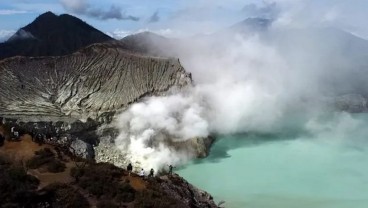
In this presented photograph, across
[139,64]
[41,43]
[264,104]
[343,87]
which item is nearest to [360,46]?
[343,87]

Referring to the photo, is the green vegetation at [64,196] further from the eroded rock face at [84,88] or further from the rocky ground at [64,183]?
the eroded rock face at [84,88]

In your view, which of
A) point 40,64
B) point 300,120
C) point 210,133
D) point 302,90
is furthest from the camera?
point 302,90

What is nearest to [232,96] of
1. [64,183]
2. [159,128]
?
[159,128]

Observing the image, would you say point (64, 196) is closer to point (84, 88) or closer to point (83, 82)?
point (84, 88)

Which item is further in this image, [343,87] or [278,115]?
[343,87]

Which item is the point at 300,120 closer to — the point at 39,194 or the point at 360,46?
the point at 39,194

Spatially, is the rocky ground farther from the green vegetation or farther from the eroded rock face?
the eroded rock face

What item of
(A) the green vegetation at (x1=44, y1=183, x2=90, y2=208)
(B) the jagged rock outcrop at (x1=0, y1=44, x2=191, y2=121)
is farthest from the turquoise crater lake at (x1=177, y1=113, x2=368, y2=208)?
(A) the green vegetation at (x1=44, y1=183, x2=90, y2=208)
